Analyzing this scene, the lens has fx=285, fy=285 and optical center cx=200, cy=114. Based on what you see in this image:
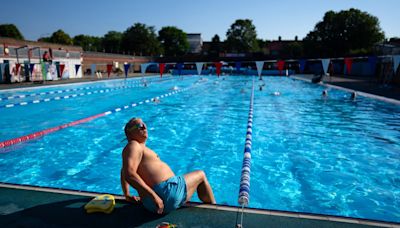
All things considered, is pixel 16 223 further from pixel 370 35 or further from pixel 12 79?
pixel 370 35

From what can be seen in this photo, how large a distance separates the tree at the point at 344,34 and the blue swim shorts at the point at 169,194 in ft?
177

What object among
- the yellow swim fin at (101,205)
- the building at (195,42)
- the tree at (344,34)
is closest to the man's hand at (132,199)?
the yellow swim fin at (101,205)

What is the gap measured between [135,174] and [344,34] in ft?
195

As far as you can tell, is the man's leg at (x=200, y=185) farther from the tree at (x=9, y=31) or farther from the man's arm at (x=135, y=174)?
the tree at (x=9, y=31)

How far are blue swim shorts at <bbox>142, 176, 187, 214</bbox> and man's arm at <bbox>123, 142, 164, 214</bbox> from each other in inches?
2.3

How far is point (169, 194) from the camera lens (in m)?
2.67

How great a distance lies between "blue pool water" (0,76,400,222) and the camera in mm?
4895

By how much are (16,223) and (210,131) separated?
269 inches

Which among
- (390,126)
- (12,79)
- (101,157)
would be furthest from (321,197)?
(12,79)

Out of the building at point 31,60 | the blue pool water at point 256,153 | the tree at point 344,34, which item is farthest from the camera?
the tree at point 344,34

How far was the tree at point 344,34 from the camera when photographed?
167ft

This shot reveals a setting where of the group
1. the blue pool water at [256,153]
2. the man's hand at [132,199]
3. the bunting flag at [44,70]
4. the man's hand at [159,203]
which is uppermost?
the bunting flag at [44,70]

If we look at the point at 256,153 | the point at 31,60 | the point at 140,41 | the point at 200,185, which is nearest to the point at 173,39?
the point at 140,41

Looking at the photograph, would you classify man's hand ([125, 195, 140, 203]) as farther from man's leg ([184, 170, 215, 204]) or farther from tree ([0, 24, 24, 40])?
tree ([0, 24, 24, 40])
